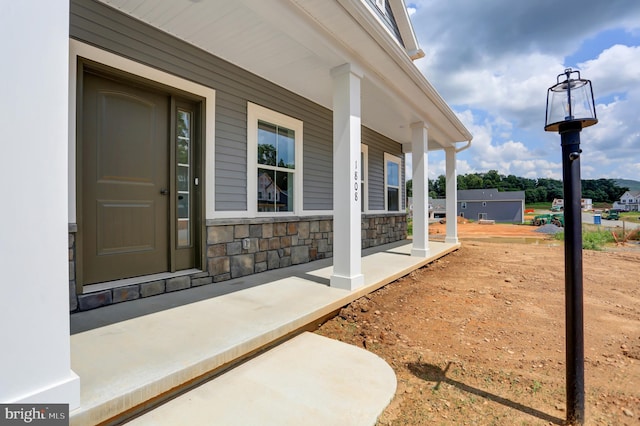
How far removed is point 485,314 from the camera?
331cm

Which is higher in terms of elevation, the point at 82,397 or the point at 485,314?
the point at 82,397

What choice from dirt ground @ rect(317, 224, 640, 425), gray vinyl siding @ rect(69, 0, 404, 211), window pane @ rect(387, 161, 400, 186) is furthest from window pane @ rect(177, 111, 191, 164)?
window pane @ rect(387, 161, 400, 186)

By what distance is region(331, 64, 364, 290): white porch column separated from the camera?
3312 mm

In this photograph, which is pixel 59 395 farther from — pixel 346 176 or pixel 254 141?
pixel 254 141

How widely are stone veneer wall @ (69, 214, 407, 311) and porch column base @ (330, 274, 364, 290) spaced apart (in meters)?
1.22

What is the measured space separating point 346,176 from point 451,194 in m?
5.29

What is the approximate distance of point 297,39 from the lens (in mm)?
2902

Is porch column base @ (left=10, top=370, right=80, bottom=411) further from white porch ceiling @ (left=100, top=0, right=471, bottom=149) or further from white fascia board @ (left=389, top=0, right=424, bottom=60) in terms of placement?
white fascia board @ (left=389, top=0, right=424, bottom=60)

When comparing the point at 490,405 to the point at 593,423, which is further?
the point at 490,405

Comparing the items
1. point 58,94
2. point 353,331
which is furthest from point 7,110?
point 353,331

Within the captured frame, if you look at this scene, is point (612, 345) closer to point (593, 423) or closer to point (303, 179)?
point (593, 423)

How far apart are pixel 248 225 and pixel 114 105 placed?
191cm

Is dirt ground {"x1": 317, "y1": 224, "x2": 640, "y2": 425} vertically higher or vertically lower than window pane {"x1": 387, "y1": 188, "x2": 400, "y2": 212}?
lower

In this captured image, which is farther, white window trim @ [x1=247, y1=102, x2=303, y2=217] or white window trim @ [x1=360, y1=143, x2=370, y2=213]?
white window trim @ [x1=360, y1=143, x2=370, y2=213]
